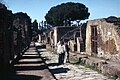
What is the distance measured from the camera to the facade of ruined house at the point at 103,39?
16.7 m

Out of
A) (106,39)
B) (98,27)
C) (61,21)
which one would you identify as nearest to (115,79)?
(106,39)

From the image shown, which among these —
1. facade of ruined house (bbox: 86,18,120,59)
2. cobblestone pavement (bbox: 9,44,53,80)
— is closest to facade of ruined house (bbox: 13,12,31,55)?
facade of ruined house (bbox: 86,18,120,59)

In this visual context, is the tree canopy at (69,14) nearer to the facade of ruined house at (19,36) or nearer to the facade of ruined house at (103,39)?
the facade of ruined house at (19,36)

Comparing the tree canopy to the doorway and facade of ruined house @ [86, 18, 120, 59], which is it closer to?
facade of ruined house @ [86, 18, 120, 59]

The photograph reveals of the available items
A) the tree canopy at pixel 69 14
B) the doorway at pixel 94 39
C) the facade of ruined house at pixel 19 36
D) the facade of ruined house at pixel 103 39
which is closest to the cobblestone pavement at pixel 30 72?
the facade of ruined house at pixel 103 39

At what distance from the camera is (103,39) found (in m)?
18.7

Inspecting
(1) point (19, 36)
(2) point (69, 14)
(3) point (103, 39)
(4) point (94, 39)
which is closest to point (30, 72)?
(3) point (103, 39)

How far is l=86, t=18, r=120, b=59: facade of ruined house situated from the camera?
16.7m

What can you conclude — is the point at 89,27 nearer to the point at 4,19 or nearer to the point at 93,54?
the point at 93,54

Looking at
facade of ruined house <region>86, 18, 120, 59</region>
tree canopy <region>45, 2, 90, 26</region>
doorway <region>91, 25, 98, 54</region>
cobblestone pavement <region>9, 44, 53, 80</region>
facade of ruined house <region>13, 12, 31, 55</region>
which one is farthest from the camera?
tree canopy <region>45, 2, 90, 26</region>

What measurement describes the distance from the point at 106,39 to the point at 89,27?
387 cm

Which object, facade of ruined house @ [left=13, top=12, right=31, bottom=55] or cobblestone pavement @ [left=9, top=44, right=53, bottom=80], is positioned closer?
cobblestone pavement @ [left=9, top=44, right=53, bottom=80]

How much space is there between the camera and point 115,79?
1141 cm

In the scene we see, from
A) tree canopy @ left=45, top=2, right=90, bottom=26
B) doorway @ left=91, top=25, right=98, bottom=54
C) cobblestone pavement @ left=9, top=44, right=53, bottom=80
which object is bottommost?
cobblestone pavement @ left=9, top=44, right=53, bottom=80
